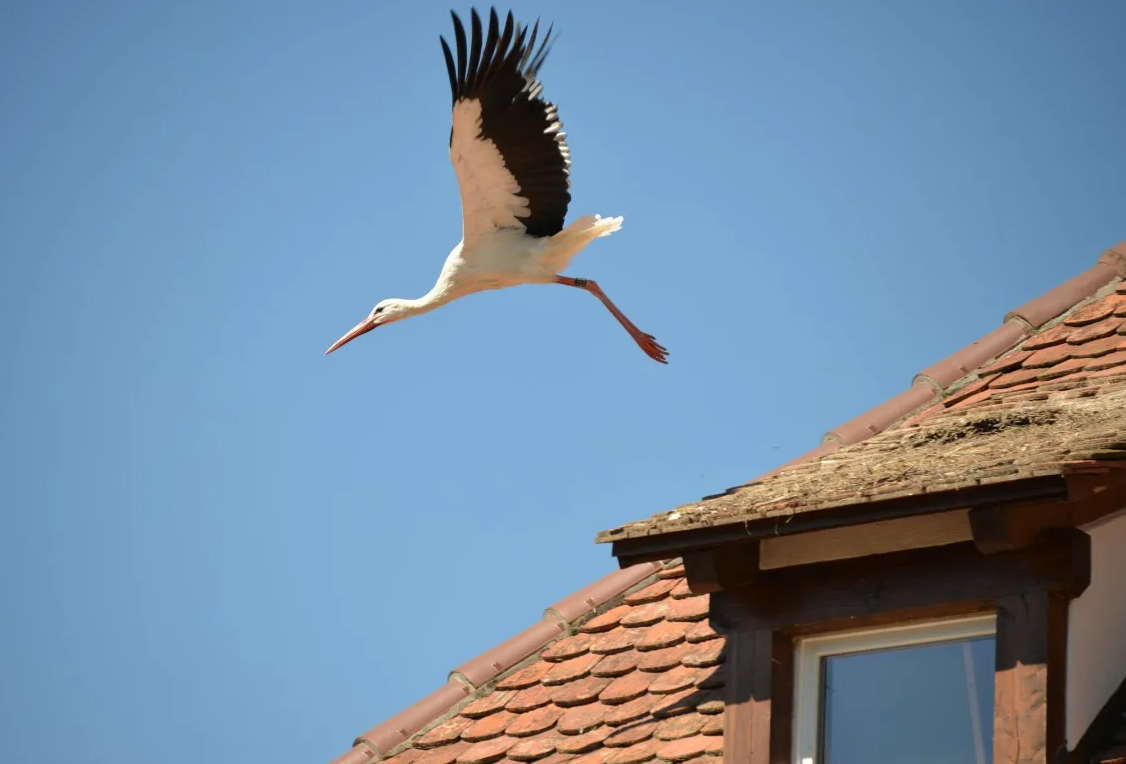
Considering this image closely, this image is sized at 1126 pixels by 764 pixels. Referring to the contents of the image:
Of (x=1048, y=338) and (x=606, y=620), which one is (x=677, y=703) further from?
(x=1048, y=338)

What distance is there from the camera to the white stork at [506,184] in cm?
771

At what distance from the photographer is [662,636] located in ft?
17.4

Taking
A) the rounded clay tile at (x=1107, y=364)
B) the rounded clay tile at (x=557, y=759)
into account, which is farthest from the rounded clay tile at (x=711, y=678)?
the rounded clay tile at (x=1107, y=364)

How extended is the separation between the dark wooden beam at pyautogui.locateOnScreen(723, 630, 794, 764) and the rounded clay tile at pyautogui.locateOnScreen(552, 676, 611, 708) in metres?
0.90

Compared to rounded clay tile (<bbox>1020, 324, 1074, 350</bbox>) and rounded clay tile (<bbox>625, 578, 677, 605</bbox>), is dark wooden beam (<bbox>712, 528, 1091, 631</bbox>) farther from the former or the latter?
rounded clay tile (<bbox>1020, 324, 1074, 350</bbox>)

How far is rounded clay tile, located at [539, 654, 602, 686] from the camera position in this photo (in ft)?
17.8

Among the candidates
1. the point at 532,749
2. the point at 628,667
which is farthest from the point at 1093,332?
the point at 532,749

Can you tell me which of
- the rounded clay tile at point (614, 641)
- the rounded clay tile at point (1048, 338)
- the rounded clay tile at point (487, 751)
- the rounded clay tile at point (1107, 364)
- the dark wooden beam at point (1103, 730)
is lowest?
the dark wooden beam at point (1103, 730)

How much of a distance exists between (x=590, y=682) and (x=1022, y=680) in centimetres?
183

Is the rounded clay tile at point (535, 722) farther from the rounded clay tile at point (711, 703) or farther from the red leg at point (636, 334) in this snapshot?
the red leg at point (636, 334)

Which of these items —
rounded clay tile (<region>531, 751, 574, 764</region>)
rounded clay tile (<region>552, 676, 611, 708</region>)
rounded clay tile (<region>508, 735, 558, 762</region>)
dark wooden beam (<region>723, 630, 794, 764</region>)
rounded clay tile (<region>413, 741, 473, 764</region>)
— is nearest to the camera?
dark wooden beam (<region>723, 630, 794, 764</region>)

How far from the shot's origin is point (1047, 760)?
144 inches

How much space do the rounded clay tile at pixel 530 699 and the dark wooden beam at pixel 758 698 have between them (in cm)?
113

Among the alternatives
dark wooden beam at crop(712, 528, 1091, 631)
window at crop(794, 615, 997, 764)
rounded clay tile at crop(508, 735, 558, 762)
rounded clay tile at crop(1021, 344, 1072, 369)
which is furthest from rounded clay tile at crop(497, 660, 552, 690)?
rounded clay tile at crop(1021, 344, 1072, 369)
